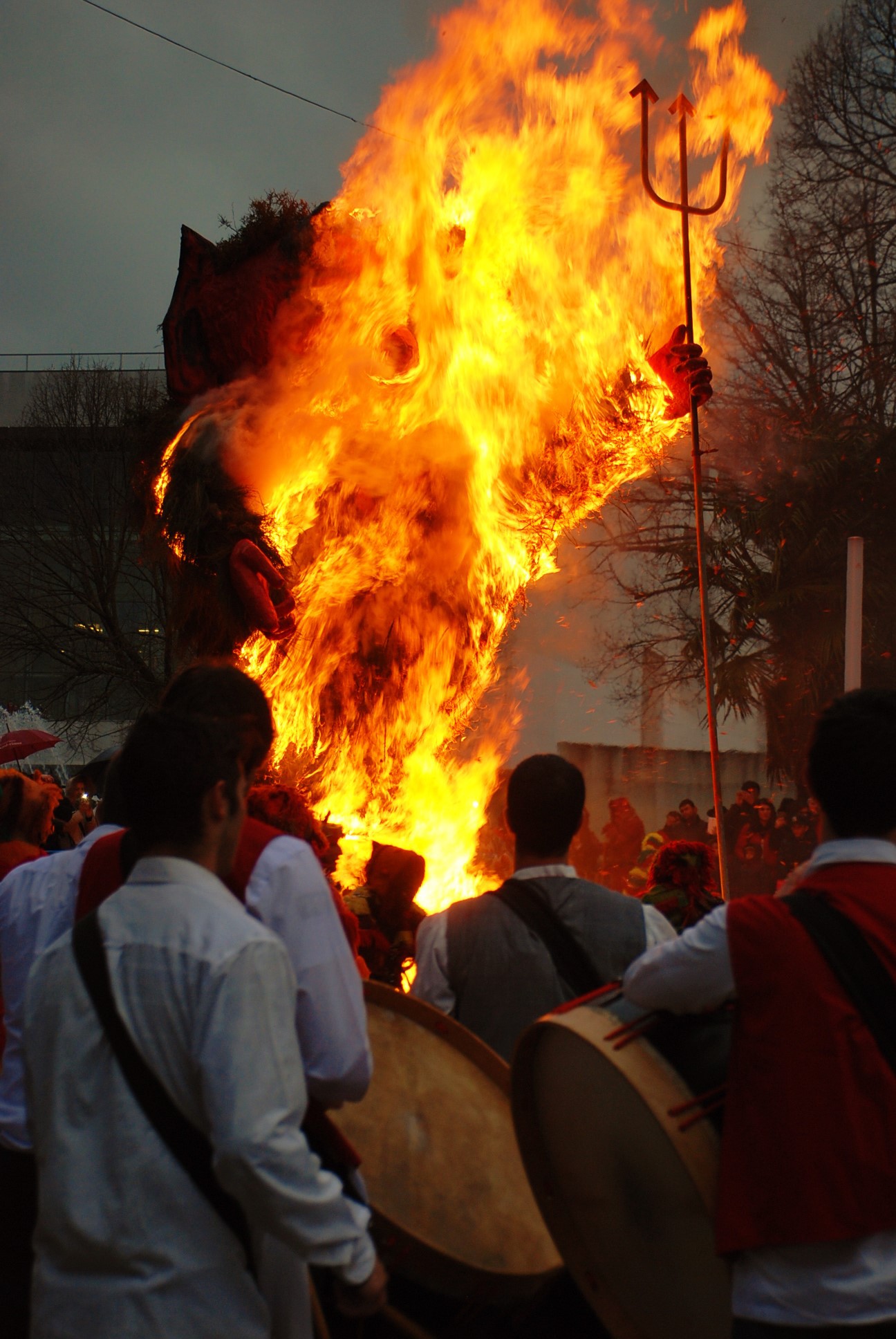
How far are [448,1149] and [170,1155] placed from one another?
3.68ft

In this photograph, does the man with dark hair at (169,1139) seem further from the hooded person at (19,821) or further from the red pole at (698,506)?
the red pole at (698,506)

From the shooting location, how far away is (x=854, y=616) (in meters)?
4.97

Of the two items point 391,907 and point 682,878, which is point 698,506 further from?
point 391,907

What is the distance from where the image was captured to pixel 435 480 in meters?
6.84

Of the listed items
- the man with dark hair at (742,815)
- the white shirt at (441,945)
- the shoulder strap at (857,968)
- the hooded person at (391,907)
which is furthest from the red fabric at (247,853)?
the man with dark hair at (742,815)

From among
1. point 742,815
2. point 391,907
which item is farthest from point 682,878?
point 742,815

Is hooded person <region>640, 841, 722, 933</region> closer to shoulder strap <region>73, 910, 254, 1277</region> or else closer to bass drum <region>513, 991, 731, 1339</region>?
bass drum <region>513, 991, 731, 1339</region>

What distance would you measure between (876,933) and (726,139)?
14.8ft

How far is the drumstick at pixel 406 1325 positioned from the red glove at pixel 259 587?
414 cm

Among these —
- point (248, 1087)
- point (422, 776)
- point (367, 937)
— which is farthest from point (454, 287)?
point (248, 1087)

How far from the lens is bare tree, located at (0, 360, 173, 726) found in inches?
718

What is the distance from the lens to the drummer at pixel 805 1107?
1878mm

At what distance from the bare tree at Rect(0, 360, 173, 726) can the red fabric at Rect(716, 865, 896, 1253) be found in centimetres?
1594

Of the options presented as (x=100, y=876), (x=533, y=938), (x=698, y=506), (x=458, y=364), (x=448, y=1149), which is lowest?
(x=448, y=1149)
